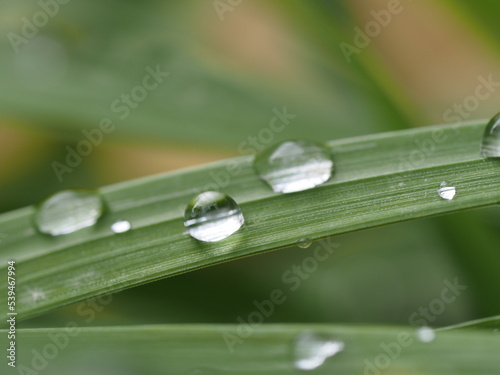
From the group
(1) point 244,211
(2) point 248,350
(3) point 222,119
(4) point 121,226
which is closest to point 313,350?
(2) point 248,350

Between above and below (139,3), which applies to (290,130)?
below

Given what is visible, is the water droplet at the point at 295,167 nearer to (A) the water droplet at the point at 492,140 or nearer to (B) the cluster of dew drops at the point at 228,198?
(B) the cluster of dew drops at the point at 228,198

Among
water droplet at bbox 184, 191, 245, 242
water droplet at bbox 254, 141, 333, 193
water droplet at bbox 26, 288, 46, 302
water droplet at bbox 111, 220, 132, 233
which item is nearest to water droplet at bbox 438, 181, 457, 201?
water droplet at bbox 254, 141, 333, 193

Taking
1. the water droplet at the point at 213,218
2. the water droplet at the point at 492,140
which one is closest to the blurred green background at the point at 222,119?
the water droplet at the point at 492,140

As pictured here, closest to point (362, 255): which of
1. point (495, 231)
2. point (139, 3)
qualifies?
point (495, 231)

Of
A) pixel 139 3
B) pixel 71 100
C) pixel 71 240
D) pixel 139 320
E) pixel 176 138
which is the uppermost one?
pixel 139 3

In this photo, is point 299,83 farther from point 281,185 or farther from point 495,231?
point 281,185
